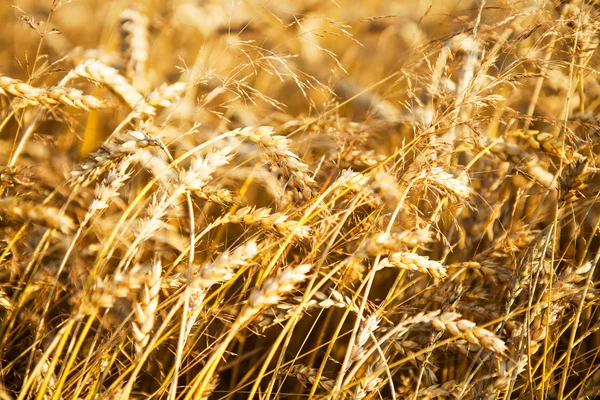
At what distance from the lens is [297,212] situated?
83 cm

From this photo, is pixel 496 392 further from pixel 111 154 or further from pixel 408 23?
pixel 408 23

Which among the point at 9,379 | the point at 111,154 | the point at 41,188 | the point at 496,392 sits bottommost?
the point at 9,379

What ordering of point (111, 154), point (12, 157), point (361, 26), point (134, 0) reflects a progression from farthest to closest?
point (361, 26)
point (134, 0)
point (12, 157)
point (111, 154)

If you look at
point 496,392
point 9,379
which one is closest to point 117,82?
point 9,379

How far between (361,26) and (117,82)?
3.56 ft

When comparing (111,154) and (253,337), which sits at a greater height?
(111,154)

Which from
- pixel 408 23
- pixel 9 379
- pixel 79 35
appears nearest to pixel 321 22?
pixel 408 23

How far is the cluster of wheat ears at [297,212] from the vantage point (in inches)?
29.3

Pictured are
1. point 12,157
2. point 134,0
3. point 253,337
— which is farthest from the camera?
point 134,0

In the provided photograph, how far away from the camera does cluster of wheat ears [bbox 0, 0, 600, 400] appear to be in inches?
29.3

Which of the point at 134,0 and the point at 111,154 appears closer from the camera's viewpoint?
Result: the point at 111,154

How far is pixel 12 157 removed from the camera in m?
1.04

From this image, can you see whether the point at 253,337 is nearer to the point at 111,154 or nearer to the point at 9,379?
the point at 9,379

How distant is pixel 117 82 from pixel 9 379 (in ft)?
2.48
